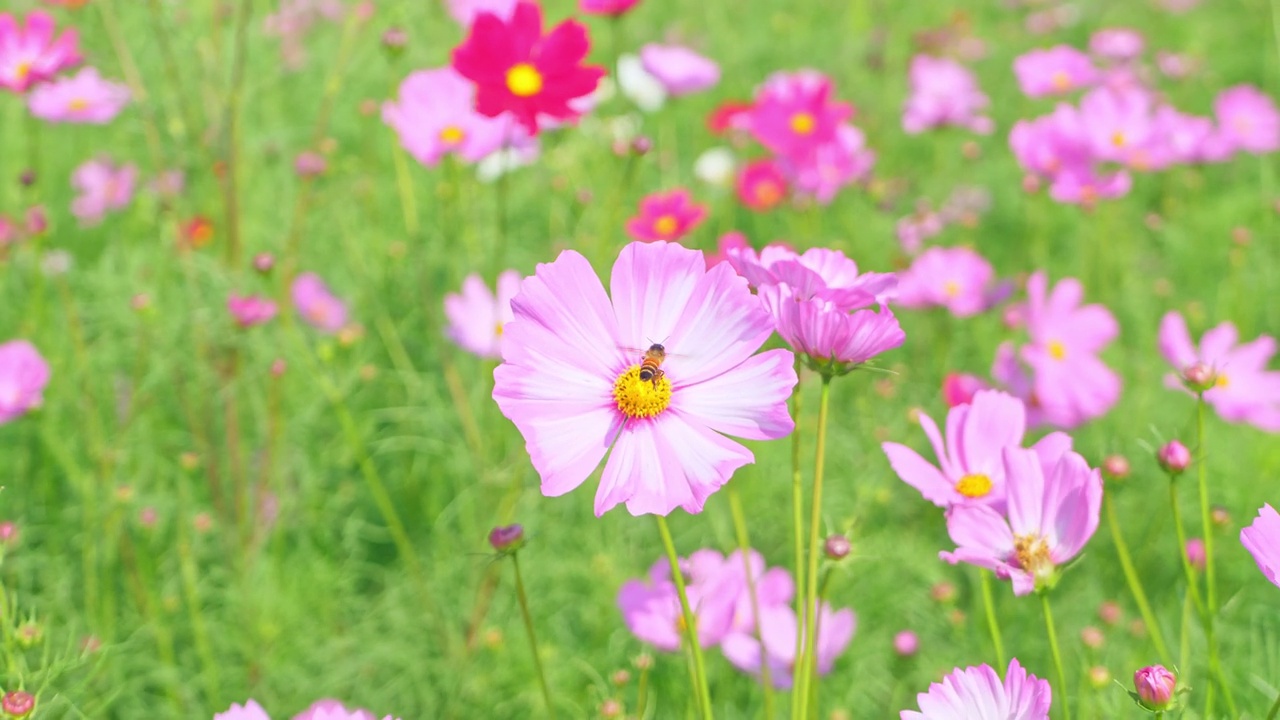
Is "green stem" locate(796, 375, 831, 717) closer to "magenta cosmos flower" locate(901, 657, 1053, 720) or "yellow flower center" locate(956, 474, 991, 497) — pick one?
"magenta cosmos flower" locate(901, 657, 1053, 720)

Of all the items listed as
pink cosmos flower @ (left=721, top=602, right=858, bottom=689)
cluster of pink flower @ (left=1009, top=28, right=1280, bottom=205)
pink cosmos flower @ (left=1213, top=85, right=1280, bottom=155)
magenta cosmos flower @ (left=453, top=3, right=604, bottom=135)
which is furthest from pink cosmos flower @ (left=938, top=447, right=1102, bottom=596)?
pink cosmos flower @ (left=1213, top=85, right=1280, bottom=155)

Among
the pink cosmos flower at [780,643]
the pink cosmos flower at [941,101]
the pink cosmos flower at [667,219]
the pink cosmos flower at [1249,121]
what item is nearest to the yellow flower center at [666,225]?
the pink cosmos flower at [667,219]

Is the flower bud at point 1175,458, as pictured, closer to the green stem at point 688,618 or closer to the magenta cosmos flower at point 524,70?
the green stem at point 688,618

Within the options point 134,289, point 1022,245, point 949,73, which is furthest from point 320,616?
point 949,73

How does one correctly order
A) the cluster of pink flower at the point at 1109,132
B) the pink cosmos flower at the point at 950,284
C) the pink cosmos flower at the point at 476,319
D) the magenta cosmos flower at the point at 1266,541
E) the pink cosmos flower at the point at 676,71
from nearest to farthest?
the magenta cosmos flower at the point at 1266,541, the pink cosmos flower at the point at 476,319, the pink cosmos flower at the point at 950,284, the cluster of pink flower at the point at 1109,132, the pink cosmos flower at the point at 676,71

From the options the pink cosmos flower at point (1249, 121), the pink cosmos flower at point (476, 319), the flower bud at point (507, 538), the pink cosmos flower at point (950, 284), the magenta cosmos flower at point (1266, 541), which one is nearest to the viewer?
the magenta cosmos flower at point (1266, 541)

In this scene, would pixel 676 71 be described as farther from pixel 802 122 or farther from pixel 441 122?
pixel 441 122
